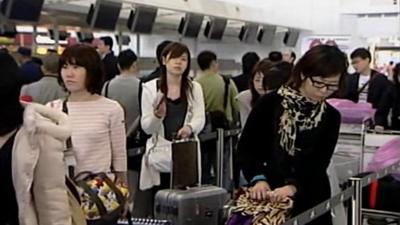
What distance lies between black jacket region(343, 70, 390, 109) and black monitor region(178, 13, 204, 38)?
Result: 15.1 feet

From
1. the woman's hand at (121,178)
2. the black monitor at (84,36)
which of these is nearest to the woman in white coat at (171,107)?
the woman's hand at (121,178)

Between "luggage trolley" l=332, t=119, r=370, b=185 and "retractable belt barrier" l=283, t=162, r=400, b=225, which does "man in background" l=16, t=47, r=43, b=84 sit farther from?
"retractable belt barrier" l=283, t=162, r=400, b=225

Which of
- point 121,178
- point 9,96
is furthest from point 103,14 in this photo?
point 9,96

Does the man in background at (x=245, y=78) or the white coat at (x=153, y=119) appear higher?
the man in background at (x=245, y=78)

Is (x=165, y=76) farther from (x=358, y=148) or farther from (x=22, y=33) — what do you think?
(x=22, y=33)

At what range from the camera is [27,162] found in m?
2.04

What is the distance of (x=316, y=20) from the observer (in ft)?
48.0

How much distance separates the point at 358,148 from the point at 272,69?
1374 mm

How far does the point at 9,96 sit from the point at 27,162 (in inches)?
8.3

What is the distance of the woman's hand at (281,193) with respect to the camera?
8.66ft

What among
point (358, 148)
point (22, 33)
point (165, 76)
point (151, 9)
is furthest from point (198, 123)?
point (151, 9)

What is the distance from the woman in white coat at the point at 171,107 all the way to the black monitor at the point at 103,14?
15.2ft

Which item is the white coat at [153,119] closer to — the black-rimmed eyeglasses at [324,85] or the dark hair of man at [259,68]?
the dark hair of man at [259,68]

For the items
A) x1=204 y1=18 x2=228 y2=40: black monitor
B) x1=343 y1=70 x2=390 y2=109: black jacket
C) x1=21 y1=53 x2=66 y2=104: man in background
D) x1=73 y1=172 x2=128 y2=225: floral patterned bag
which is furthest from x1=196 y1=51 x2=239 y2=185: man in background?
x1=204 y1=18 x2=228 y2=40: black monitor
